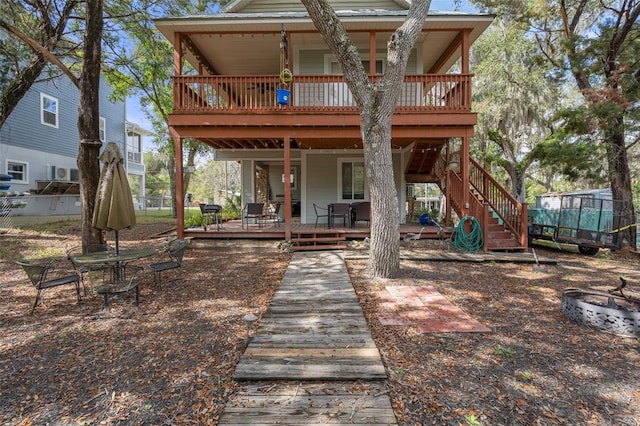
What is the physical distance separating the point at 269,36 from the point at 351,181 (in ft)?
17.8

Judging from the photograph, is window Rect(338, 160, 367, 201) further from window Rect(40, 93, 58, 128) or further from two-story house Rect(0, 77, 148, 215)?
window Rect(40, 93, 58, 128)

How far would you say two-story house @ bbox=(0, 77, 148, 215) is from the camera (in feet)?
46.1

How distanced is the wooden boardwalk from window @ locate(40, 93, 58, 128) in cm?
1822

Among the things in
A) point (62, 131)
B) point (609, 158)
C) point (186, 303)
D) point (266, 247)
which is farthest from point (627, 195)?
point (62, 131)

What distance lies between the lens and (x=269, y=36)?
9.42 metres

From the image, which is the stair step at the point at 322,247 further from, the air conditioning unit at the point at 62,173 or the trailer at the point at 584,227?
the air conditioning unit at the point at 62,173

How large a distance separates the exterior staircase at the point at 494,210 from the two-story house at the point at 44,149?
16406mm

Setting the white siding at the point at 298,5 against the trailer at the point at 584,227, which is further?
the white siding at the point at 298,5

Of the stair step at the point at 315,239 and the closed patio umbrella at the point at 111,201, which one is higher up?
the closed patio umbrella at the point at 111,201

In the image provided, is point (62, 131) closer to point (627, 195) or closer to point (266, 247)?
point (266, 247)

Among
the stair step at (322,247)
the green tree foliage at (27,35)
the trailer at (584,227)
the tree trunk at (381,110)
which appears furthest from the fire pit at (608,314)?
the green tree foliage at (27,35)

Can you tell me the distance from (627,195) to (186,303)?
1352 centimetres

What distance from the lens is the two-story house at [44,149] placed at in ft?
46.1

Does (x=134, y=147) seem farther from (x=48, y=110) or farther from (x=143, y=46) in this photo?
(x=143, y=46)
